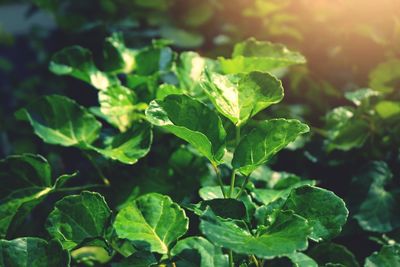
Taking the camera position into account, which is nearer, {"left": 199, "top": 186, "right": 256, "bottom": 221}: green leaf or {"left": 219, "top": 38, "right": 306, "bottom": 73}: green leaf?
{"left": 199, "top": 186, "right": 256, "bottom": 221}: green leaf

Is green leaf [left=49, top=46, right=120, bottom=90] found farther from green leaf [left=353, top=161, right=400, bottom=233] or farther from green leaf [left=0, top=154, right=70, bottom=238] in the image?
green leaf [left=353, top=161, right=400, bottom=233]

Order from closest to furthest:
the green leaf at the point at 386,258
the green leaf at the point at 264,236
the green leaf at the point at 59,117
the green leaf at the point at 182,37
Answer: the green leaf at the point at 264,236
the green leaf at the point at 386,258
the green leaf at the point at 59,117
the green leaf at the point at 182,37

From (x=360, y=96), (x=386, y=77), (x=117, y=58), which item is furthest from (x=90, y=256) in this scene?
(x=386, y=77)

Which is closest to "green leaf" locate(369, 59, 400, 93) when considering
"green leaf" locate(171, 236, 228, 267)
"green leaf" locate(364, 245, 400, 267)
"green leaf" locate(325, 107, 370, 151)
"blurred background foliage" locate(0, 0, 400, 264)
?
"blurred background foliage" locate(0, 0, 400, 264)

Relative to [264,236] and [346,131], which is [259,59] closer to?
[346,131]

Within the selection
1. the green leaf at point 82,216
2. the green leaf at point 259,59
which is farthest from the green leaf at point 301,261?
the green leaf at point 259,59

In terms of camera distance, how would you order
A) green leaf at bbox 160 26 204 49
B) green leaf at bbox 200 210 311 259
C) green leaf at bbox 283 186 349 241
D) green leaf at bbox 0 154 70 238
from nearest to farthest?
green leaf at bbox 200 210 311 259 → green leaf at bbox 283 186 349 241 → green leaf at bbox 0 154 70 238 → green leaf at bbox 160 26 204 49

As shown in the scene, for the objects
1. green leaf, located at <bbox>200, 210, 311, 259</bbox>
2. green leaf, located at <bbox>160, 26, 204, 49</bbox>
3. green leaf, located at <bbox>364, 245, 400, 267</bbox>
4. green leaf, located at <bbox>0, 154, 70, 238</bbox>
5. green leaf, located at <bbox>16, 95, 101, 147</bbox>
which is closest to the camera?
green leaf, located at <bbox>200, 210, 311, 259</bbox>

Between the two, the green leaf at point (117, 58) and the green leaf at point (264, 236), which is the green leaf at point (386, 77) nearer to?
the green leaf at point (117, 58)
